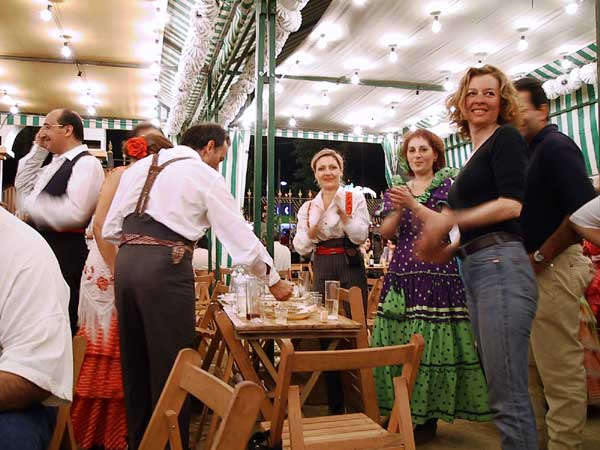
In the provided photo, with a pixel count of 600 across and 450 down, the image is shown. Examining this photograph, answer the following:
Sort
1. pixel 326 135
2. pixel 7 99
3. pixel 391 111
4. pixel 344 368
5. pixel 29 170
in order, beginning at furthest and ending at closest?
1. pixel 326 135
2. pixel 7 99
3. pixel 391 111
4. pixel 29 170
5. pixel 344 368

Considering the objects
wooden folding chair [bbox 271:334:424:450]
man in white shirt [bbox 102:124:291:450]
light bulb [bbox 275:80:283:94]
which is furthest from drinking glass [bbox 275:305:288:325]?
light bulb [bbox 275:80:283:94]

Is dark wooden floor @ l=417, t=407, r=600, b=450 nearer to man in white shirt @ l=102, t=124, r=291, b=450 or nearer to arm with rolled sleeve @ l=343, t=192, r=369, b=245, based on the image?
arm with rolled sleeve @ l=343, t=192, r=369, b=245

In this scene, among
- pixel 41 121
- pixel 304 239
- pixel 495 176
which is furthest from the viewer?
pixel 41 121

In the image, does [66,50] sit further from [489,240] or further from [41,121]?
[489,240]

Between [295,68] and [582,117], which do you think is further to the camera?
[295,68]

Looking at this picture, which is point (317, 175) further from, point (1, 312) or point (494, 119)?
point (1, 312)

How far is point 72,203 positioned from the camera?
3213mm

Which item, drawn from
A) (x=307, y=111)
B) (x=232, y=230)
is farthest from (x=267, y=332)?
(x=307, y=111)

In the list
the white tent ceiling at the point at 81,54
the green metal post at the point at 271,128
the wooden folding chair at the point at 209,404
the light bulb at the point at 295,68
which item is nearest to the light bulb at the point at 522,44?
the light bulb at the point at 295,68

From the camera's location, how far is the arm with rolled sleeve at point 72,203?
3.21 m

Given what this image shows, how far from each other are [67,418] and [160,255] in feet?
2.95

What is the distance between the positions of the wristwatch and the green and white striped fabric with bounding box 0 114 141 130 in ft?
34.7

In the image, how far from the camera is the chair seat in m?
1.85

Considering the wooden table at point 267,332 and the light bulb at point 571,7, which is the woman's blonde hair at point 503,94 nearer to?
the wooden table at point 267,332
